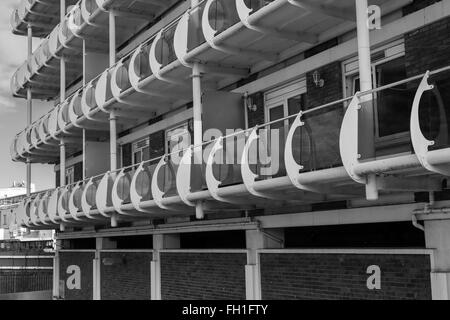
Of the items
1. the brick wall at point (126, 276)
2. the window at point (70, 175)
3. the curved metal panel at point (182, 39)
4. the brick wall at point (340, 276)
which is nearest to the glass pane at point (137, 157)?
the brick wall at point (126, 276)

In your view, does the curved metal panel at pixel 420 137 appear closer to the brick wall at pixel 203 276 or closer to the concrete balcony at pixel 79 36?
the brick wall at pixel 203 276

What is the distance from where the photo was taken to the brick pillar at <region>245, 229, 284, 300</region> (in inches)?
490

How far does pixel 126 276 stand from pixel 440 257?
37.0ft

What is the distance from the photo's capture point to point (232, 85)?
45.8ft

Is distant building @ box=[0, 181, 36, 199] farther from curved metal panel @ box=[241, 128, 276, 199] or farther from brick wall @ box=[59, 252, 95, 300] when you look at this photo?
curved metal panel @ box=[241, 128, 276, 199]

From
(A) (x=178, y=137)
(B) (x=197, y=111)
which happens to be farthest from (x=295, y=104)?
(A) (x=178, y=137)

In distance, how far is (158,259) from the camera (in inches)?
643

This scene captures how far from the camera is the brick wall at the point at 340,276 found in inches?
362

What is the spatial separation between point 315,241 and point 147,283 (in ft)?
20.4

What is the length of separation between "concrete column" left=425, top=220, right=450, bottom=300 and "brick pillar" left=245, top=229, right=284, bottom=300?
4.08 meters

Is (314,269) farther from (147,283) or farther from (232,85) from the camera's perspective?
(147,283)

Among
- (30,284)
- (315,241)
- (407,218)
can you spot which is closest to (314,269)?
(315,241)

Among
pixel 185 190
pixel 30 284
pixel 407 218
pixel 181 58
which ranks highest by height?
pixel 181 58

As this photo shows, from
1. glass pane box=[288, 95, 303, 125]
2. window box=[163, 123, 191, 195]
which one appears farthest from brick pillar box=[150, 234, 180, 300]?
glass pane box=[288, 95, 303, 125]
